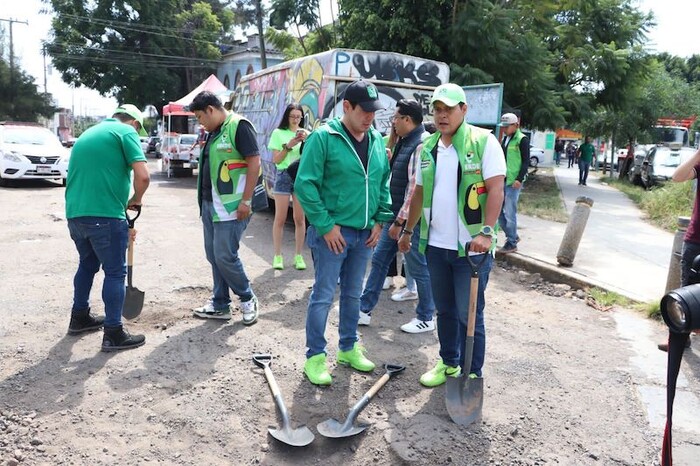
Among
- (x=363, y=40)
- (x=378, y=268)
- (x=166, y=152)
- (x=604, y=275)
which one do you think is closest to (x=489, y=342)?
(x=378, y=268)

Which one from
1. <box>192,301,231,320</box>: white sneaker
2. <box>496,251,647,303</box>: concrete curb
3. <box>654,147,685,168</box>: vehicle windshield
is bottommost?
<box>192,301,231,320</box>: white sneaker

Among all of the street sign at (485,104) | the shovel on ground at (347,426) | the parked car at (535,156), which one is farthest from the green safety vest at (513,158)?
the parked car at (535,156)

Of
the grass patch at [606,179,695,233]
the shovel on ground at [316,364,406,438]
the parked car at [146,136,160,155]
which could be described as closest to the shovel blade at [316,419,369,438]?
the shovel on ground at [316,364,406,438]

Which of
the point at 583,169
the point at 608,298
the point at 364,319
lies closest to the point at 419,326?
the point at 364,319

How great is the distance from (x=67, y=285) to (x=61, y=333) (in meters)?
1.47

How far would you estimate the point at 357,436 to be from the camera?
3197 millimetres

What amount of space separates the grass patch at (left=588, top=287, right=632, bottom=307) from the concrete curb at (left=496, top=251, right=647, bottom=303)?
2.0 inches

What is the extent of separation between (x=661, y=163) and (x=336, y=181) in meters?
18.6

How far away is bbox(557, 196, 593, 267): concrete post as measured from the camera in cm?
713

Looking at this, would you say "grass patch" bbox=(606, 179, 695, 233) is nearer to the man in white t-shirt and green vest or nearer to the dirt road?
the dirt road

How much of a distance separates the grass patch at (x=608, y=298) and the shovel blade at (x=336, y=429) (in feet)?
12.7

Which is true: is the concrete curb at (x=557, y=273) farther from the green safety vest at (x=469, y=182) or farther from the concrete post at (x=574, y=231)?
the green safety vest at (x=469, y=182)

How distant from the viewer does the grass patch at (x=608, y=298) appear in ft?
19.7

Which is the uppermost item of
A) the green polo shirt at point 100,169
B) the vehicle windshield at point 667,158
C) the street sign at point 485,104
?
the street sign at point 485,104
